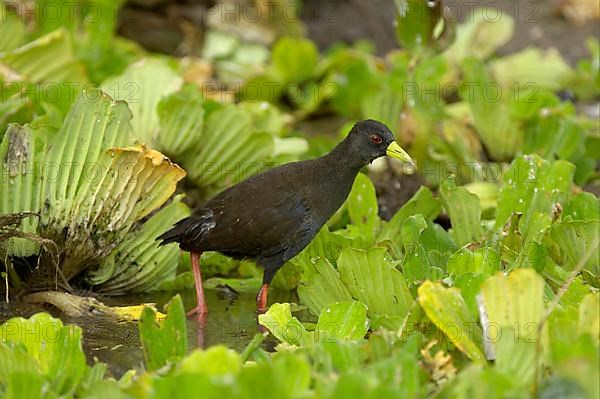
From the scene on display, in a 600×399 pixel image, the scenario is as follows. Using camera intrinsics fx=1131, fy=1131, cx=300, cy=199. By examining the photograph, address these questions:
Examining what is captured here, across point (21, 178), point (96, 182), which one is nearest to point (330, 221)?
point (96, 182)

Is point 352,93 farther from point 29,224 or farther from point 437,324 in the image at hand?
point 437,324

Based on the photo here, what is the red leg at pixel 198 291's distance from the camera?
4.69m

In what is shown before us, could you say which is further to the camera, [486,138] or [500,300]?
[486,138]

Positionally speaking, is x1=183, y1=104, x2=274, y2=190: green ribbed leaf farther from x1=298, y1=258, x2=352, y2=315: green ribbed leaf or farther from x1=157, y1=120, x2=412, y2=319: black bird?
x1=298, y1=258, x2=352, y2=315: green ribbed leaf

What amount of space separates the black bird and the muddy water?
0.13m

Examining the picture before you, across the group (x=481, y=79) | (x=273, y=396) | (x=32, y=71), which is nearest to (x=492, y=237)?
(x=481, y=79)

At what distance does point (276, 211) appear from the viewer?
472 centimetres

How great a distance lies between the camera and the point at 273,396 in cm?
277

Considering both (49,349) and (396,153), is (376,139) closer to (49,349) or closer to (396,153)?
(396,153)

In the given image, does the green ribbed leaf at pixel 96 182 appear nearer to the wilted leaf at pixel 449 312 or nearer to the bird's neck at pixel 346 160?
the bird's neck at pixel 346 160

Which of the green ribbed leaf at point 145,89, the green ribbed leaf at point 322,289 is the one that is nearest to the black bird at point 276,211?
the green ribbed leaf at point 322,289

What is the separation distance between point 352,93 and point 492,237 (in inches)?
106

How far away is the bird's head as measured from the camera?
15.9ft

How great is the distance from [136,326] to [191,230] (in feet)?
1.79
